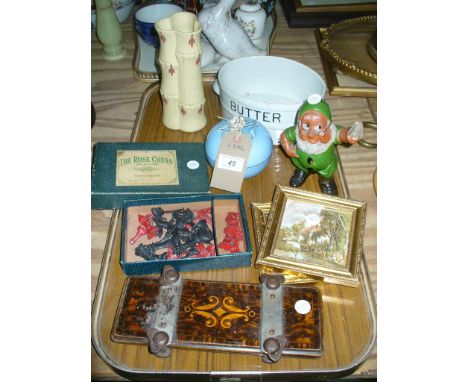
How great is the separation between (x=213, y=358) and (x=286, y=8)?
4.30ft

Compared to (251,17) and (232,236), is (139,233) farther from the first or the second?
(251,17)

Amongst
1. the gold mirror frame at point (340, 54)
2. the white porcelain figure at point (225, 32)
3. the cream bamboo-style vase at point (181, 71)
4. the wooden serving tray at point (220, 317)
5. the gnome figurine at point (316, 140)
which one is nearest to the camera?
the wooden serving tray at point (220, 317)

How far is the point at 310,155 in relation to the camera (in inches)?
33.2

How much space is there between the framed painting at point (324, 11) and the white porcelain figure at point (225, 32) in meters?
0.39

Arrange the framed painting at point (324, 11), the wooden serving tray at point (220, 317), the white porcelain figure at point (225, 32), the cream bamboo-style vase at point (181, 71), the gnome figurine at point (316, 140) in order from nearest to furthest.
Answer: the wooden serving tray at point (220, 317) → the gnome figurine at point (316, 140) → the cream bamboo-style vase at point (181, 71) → the white porcelain figure at point (225, 32) → the framed painting at point (324, 11)

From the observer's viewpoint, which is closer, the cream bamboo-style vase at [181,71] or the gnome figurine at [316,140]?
the gnome figurine at [316,140]

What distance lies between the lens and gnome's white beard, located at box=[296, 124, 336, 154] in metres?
0.81

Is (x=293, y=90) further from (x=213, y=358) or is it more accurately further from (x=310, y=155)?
(x=213, y=358)

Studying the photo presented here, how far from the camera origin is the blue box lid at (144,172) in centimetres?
84

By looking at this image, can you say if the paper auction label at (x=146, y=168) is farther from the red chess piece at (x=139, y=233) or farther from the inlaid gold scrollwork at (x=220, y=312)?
the inlaid gold scrollwork at (x=220, y=312)

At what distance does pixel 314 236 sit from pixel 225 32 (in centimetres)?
62

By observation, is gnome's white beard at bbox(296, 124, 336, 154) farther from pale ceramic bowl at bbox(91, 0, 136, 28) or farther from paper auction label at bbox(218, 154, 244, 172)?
pale ceramic bowl at bbox(91, 0, 136, 28)

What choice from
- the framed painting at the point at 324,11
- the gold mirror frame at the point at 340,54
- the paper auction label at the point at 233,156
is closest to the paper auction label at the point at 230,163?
the paper auction label at the point at 233,156

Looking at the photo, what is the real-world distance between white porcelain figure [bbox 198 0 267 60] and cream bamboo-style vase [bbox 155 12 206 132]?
0.15 meters
